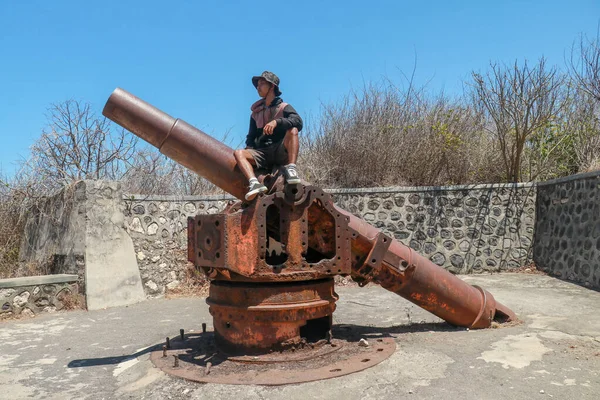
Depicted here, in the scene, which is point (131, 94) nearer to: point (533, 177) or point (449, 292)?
point (449, 292)

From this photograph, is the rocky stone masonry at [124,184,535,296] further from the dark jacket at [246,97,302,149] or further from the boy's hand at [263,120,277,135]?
the boy's hand at [263,120,277,135]

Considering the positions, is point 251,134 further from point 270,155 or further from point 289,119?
point 289,119

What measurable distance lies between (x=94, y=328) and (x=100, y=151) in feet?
20.7

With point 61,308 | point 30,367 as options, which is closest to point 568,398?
point 30,367

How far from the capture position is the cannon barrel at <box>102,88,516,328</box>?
4.66 m

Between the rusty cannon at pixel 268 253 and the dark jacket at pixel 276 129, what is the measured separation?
35cm

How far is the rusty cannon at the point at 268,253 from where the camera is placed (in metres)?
4.19

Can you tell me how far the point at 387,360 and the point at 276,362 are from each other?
3.16 feet

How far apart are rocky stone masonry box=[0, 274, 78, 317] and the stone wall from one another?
8.85 m

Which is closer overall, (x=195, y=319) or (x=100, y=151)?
(x=195, y=319)

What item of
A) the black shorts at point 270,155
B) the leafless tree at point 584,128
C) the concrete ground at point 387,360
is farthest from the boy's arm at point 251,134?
the leafless tree at point 584,128

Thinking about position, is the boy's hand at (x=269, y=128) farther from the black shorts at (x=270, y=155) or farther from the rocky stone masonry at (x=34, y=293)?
the rocky stone masonry at (x=34, y=293)

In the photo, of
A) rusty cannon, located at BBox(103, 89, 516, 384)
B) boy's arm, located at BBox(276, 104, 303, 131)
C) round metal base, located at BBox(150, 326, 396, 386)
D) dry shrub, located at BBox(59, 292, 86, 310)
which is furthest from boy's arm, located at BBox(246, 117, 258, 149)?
dry shrub, located at BBox(59, 292, 86, 310)

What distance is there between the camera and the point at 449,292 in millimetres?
5438
